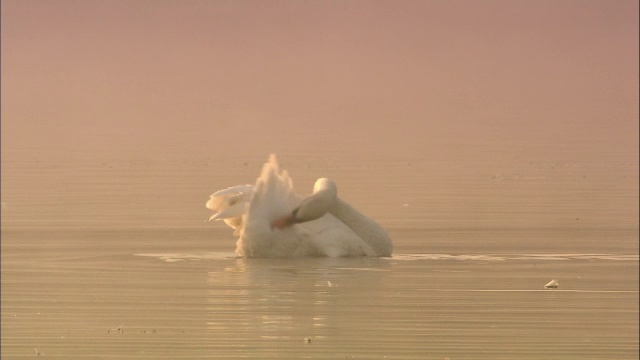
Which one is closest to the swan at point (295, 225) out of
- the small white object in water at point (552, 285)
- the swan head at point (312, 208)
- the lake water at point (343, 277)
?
the swan head at point (312, 208)

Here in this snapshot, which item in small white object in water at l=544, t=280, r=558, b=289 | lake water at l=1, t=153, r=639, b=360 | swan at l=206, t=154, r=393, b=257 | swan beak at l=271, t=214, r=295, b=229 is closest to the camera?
lake water at l=1, t=153, r=639, b=360

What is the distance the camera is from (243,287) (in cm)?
1397

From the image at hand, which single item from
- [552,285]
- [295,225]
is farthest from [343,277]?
[295,225]

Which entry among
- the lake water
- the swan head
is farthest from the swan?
the lake water

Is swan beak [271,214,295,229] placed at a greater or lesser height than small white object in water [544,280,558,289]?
greater

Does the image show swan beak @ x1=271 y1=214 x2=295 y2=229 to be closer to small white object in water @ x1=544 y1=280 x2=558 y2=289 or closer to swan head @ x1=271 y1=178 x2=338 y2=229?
swan head @ x1=271 y1=178 x2=338 y2=229

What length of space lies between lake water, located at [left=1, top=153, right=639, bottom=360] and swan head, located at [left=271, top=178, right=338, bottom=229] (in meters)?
0.46

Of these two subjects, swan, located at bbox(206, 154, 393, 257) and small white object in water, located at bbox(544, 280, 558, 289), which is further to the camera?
swan, located at bbox(206, 154, 393, 257)

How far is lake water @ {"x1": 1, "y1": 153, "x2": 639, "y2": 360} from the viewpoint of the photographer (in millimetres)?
11422

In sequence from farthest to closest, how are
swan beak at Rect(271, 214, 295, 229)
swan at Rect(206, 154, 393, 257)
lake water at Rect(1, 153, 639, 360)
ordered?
swan beak at Rect(271, 214, 295, 229) → swan at Rect(206, 154, 393, 257) → lake water at Rect(1, 153, 639, 360)

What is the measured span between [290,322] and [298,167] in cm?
1383

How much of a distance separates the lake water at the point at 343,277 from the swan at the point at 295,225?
0.59 ft

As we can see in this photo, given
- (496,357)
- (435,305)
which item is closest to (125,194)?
(435,305)

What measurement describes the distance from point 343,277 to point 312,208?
1.65m
